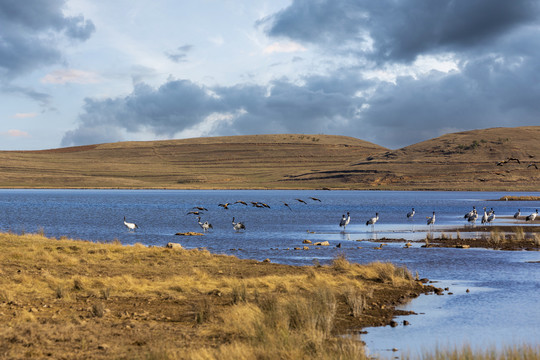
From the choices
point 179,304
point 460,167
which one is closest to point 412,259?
point 179,304

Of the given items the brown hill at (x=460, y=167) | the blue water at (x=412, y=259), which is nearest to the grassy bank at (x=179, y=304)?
the blue water at (x=412, y=259)

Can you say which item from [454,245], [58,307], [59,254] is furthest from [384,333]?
[454,245]

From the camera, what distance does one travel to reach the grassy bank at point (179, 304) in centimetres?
1221

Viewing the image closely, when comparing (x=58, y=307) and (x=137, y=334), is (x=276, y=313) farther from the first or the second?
(x=58, y=307)

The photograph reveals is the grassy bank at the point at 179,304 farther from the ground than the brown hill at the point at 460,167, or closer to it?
closer to it

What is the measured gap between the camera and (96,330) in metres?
13.6

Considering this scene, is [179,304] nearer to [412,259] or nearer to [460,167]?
[412,259]

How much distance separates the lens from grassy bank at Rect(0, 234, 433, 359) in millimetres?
12211

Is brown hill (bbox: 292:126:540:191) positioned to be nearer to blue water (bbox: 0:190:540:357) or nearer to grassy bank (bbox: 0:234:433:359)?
blue water (bbox: 0:190:540:357)

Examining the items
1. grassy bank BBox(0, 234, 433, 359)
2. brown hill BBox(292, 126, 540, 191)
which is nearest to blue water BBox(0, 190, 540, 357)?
grassy bank BBox(0, 234, 433, 359)

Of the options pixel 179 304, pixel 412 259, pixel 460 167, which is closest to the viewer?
pixel 179 304

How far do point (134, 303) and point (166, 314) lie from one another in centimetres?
154

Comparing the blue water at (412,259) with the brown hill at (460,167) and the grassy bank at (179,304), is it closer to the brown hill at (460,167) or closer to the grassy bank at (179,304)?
the grassy bank at (179,304)

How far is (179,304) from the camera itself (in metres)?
17.4
